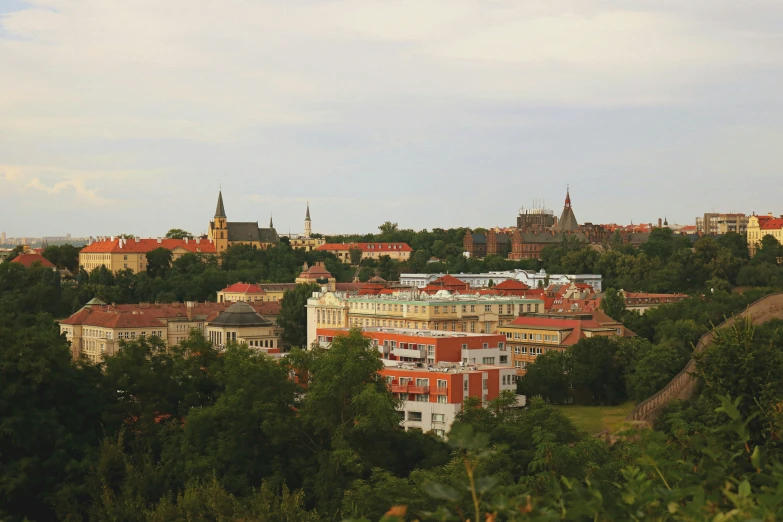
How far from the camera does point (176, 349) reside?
112 feet

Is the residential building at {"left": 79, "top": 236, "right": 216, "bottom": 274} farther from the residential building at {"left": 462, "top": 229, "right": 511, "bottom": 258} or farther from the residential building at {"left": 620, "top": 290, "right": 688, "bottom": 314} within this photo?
the residential building at {"left": 620, "top": 290, "right": 688, "bottom": 314}

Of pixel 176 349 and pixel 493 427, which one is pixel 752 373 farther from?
pixel 176 349

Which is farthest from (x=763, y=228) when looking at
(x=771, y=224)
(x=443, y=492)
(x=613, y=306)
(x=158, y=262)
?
(x=443, y=492)

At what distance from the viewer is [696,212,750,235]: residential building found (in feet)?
508

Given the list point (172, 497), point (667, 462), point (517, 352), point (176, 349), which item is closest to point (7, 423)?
point (172, 497)

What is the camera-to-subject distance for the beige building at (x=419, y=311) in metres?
65.4

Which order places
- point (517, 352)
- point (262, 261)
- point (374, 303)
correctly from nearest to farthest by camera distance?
point (517, 352)
point (374, 303)
point (262, 261)

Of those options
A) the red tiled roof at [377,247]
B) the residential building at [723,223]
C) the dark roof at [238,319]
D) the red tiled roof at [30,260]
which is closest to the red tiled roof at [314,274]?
the red tiled roof at [30,260]

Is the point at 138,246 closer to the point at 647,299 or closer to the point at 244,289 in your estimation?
the point at 244,289

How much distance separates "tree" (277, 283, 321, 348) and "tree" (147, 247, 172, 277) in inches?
1472

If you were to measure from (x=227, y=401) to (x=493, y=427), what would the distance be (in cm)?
803

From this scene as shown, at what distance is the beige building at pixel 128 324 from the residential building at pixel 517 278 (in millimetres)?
31866

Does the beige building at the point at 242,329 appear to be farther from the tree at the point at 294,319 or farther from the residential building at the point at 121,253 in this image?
the residential building at the point at 121,253

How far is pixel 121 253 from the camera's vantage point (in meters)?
123
